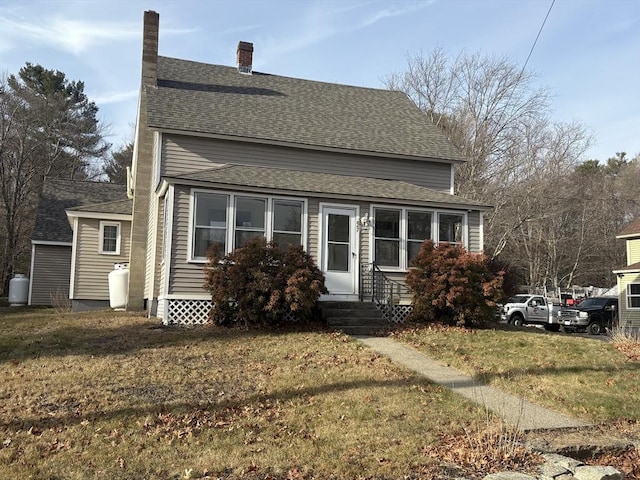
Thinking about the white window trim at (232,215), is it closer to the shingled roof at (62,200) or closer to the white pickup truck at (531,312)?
the shingled roof at (62,200)

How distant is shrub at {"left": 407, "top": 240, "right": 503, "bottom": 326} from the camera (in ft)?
42.3

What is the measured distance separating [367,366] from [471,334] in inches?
169

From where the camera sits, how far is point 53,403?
666cm

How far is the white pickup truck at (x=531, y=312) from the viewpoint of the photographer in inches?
974

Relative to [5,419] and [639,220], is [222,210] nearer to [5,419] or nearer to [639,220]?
[5,419]

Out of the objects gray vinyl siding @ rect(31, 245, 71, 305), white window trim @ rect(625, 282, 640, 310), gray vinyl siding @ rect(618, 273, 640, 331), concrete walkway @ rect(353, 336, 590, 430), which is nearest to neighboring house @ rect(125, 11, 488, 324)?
concrete walkway @ rect(353, 336, 590, 430)

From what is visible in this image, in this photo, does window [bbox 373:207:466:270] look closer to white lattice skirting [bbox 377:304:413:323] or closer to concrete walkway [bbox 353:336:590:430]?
white lattice skirting [bbox 377:304:413:323]

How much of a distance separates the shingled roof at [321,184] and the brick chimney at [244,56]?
6.12 meters

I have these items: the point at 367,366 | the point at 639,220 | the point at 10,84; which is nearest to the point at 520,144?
the point at 639,220

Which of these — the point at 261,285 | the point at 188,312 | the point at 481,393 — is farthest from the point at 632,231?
the point at 481,393

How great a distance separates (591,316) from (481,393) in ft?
63.7

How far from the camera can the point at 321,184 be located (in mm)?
15078

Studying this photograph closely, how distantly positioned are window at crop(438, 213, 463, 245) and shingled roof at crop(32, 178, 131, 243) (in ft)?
47.0

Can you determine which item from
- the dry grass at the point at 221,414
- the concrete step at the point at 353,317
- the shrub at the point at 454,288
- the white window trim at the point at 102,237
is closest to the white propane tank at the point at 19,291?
the white window trim at the point at 102,237
